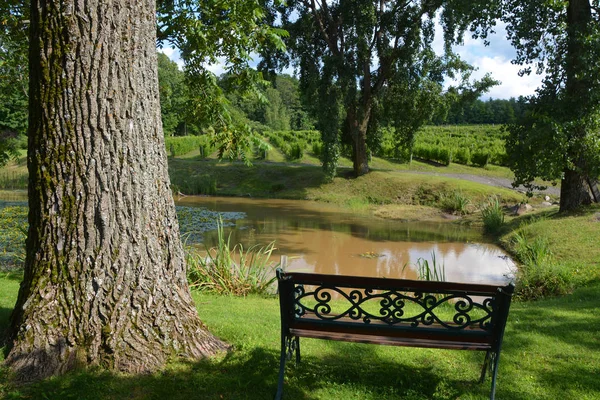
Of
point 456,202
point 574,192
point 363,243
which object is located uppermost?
point 574,192

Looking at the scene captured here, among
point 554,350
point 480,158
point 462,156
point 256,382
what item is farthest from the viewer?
point 462,156

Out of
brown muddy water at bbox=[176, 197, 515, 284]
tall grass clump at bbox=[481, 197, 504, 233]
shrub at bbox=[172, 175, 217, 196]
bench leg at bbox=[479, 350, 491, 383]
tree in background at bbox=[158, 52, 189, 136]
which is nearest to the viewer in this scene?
bench leg at bbox=[479, 350, 491, 383]

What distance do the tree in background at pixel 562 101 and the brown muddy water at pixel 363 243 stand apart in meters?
2.53

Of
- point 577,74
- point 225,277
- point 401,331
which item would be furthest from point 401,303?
point 577,74

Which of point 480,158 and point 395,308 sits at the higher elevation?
point 480,158

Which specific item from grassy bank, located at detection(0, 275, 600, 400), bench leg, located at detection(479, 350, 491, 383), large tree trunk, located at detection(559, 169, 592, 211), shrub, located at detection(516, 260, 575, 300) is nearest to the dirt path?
large tree trunk, located at detection(559, 169, 592, 211)

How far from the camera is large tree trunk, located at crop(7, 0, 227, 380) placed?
3.26 meters

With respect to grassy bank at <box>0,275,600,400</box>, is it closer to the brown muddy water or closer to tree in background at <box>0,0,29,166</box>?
the brown muddy water

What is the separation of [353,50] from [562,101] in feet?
31.8

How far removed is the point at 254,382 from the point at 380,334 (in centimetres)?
96

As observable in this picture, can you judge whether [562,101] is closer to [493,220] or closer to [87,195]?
[493,220]

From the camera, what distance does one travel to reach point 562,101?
1202 cm

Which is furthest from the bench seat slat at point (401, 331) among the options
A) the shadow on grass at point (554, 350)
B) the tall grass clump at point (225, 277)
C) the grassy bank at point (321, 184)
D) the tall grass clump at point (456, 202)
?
the grassy bank at point (321, 184)

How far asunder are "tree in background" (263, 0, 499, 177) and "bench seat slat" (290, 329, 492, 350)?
16.6 metres
